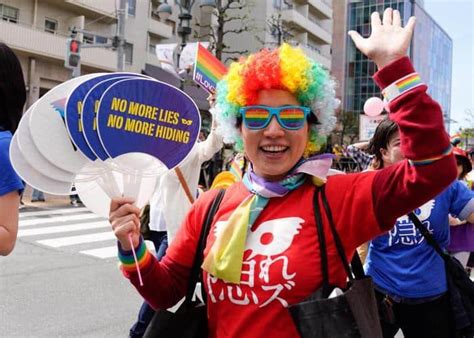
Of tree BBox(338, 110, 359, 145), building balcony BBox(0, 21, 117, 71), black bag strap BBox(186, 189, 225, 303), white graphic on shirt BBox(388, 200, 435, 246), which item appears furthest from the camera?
tree BBox(338, 110, 359, 145)

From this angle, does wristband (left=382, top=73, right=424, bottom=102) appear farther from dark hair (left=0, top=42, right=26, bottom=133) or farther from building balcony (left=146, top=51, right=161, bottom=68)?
Result: building balcony (left=146, top=51, right=161, bottom=68)

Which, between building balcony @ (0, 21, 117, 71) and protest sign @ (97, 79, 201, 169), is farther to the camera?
building balcony @ (0, 21, 117, 71)

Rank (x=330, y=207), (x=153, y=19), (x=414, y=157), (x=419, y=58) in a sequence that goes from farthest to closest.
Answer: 1. (x=419, y=58)
2. (x=153, y=19)
3. (x=330, y=207)
4. (x=414, y=157)

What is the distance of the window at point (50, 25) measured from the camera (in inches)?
873

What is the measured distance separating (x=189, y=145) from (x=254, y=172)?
256 mm

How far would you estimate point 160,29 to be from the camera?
27000 mm

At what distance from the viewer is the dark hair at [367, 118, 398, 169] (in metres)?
2.91

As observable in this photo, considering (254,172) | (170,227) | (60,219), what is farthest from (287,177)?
(60,219)

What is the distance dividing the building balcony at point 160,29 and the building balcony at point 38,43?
13.3 feet

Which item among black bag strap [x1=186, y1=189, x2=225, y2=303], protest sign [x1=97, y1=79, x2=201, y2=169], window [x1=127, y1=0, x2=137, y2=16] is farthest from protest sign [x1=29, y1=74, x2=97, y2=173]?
window [x1=127, y1=0, x2=137, y2=16]

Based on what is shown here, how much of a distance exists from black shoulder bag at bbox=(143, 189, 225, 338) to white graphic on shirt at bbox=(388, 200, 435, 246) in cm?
139

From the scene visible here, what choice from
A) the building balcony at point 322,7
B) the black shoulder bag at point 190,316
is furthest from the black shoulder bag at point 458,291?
the building balcony at point 322,7

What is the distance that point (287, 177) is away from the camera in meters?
1.75

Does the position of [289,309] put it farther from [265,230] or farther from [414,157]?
[414,157]
